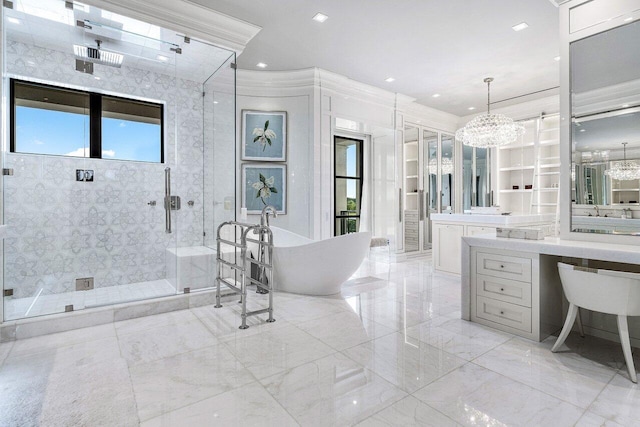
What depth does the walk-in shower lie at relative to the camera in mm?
2969

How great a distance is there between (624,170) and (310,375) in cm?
268

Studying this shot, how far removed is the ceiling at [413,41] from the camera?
10.3 feet

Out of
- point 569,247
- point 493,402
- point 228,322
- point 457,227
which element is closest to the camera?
point 493,402

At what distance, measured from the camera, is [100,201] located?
3619mm

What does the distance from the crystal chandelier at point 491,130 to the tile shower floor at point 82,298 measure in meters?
4.74

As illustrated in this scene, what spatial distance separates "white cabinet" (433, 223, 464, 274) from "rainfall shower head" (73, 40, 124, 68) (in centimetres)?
448

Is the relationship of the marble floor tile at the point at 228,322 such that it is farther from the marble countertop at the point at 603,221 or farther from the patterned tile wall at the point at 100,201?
the marble countertop at the point at 603,221

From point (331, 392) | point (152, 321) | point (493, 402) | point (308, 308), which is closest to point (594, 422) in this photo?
point (493, 402)

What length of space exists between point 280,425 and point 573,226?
2677mm

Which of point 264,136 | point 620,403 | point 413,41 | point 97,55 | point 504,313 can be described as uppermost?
point 413,41

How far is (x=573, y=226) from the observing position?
266cm

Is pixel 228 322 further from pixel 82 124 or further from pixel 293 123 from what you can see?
pixel 293 123

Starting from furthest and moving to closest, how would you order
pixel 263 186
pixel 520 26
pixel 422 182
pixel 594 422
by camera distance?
pixel 422 182
pixel 263 186
pixel 520 26
pixel 594 422

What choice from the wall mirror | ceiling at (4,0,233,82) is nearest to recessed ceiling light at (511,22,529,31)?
the wall mirror
